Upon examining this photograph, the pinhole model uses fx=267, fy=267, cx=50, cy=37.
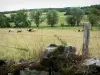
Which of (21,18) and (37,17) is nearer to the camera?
(21,18)

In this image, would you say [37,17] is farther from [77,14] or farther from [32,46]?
[32,46]

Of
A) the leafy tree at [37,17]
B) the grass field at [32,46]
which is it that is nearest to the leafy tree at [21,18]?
the leafy tree at [37,17]

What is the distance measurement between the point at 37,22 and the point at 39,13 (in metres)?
4.03

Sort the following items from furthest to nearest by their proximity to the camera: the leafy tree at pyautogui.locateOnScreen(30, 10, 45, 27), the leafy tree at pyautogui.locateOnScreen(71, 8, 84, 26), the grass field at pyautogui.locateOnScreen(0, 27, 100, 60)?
the leafy tree at pyautogui.locateOnScreen(30, 10, 45, 27)
the leafy tree at pyautogui.locateOnScreen(71, 8, 84, 26)
the grass field at pyautogui.locateOnScreen(0, 27, 100, 60)

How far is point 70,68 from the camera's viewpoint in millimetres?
5055

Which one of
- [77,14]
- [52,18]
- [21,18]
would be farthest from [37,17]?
[77,14]

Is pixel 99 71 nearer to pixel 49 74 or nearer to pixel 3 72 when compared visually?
pixel 49 74

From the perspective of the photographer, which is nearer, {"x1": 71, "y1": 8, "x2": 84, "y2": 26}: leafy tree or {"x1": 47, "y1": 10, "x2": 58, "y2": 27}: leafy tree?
{"x1": 71, "y1": 8, "x2": 84, "y2": 26}: leafy tree

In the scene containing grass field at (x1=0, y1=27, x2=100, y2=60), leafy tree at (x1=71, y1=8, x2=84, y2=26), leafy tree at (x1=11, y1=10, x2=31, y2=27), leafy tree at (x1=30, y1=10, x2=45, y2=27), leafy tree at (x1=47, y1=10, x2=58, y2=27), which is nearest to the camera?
grass field at (x1=0, y1=27, x2=100, y2=60)

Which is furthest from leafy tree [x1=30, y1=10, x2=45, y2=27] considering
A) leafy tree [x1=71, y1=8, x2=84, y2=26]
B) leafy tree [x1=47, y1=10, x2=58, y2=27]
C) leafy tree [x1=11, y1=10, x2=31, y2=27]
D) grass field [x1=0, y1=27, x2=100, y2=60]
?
grass field [x1=0, y1=27, x2=100, y2=60]

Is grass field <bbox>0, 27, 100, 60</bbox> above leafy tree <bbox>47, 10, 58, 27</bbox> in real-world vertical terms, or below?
above

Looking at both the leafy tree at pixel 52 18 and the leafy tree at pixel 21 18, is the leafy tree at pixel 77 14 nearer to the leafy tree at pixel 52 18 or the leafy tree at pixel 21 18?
the leafy tree at pixel 52 18

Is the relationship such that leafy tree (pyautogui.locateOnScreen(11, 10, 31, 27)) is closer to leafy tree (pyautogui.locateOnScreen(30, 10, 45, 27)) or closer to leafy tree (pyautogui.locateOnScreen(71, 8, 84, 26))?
leafy tree (pyautogui.locateOnScreen(30, 10, 45, 27))

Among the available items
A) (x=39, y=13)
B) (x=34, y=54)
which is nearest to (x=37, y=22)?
(x=39, y=13)
